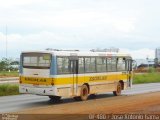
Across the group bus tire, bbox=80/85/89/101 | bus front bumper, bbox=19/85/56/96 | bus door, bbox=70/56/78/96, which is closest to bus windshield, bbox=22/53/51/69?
bus front bumper, bbox=19/85/56/96

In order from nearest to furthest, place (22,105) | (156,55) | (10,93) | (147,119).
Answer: (147,119) → (22,105) → (10,93) → (156,55)

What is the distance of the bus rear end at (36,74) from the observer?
27.5 m

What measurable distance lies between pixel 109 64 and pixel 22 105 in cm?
735

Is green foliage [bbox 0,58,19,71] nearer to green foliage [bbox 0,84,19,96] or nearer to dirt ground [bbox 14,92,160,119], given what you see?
green foliage [bbox 0,84,19,96]

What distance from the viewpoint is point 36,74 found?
91.4 feet

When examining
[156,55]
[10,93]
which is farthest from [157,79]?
[156,55]

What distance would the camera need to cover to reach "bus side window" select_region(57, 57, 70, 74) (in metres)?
28.0

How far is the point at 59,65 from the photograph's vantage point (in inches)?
1103

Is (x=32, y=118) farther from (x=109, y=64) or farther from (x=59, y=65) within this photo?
(x=109, y=64)

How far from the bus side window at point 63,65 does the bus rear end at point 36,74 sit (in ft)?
1.86

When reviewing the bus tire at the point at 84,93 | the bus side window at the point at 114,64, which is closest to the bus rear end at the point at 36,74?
the bus tire at the point at 84,93

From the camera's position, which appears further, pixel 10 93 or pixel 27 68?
pixel 10 93

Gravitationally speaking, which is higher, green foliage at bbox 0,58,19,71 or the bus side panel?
green foliage at bbox 0,58,19,71

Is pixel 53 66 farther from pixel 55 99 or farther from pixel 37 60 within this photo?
pixel 55 99
